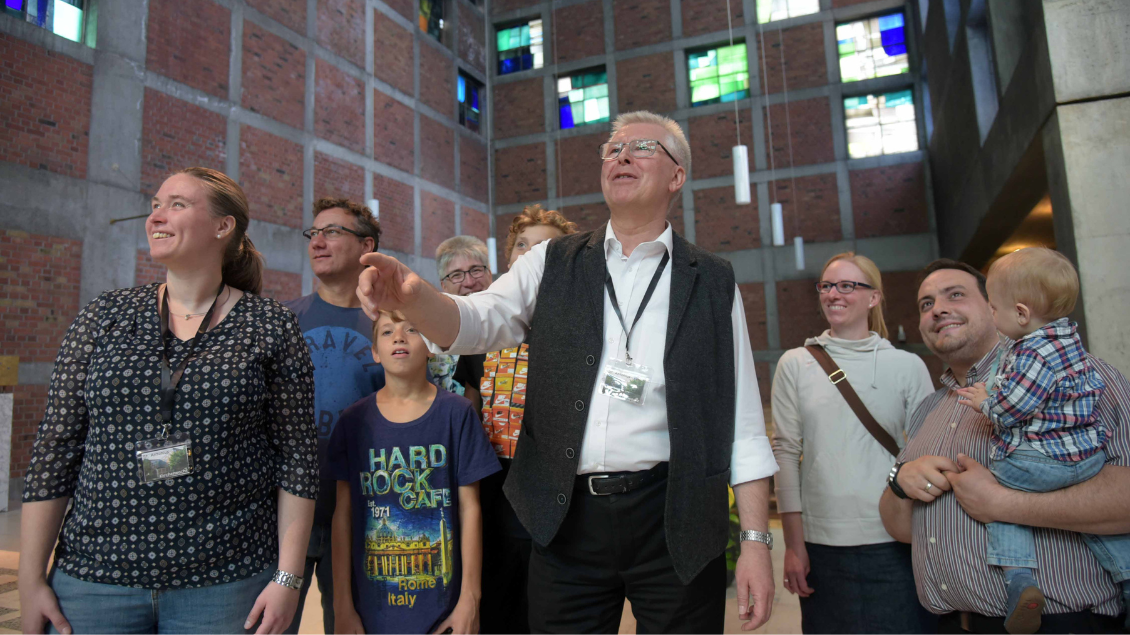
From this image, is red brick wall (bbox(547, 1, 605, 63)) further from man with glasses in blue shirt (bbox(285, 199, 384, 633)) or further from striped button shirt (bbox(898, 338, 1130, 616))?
striped button shirt (bbox(898, 338, 1130, 616))

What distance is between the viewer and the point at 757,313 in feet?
36.2

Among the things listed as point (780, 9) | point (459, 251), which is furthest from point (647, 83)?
point (459, 251)

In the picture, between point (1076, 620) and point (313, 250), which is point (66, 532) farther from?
point (1076, 620)

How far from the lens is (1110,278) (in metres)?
3.12

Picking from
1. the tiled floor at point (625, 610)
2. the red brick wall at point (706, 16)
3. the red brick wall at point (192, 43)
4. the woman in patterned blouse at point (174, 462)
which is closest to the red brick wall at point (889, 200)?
the red brick wall at point (706, 16)

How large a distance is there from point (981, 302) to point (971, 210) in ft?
20.0

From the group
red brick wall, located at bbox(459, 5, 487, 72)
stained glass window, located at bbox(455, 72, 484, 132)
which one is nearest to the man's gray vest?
stained glass window, located at bbox(455, 72, 484, 132)

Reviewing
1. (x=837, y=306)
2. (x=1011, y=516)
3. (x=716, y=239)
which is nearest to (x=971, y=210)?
(x=716, y=239)

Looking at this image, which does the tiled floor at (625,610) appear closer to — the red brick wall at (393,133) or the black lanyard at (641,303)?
the black lanyard at (641,303)

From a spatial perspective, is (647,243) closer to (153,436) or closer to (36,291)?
(153,436)

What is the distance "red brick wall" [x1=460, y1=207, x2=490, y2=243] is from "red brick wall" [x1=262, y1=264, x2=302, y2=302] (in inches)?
156

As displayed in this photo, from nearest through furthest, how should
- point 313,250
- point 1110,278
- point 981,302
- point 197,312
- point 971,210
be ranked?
point 197,312 < point 981,302 < point 313,250 < point 1110,278 < point 971,210

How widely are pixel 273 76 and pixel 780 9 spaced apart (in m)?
8.51

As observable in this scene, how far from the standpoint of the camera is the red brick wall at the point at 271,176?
782 cm
